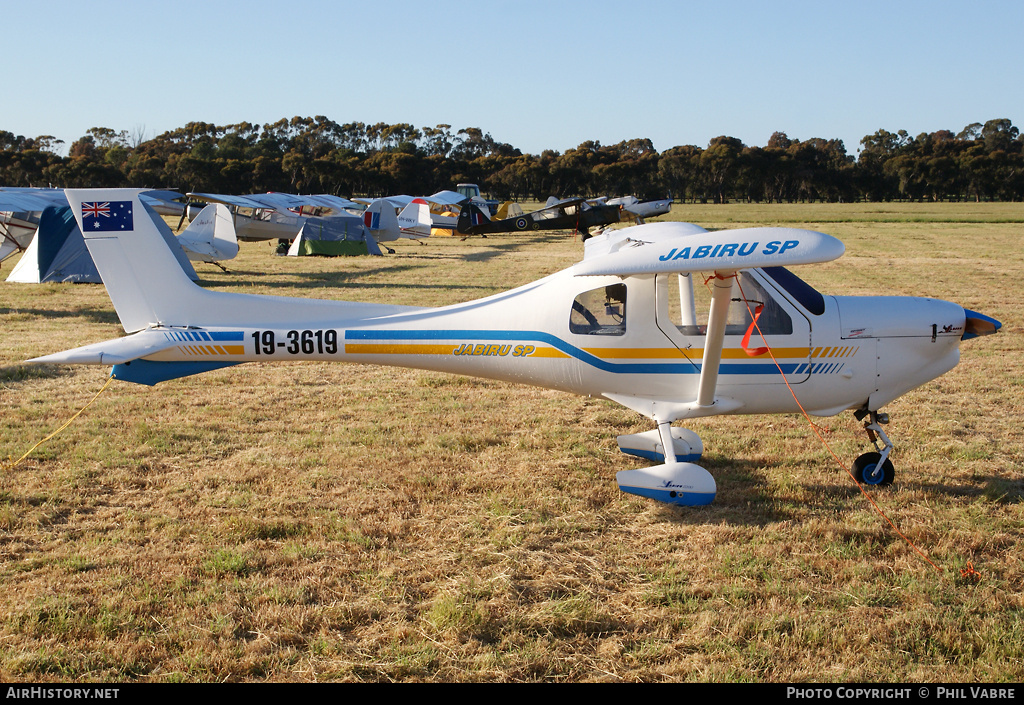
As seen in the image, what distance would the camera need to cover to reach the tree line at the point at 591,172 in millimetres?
88438

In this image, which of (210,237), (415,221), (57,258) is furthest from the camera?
(415,221)

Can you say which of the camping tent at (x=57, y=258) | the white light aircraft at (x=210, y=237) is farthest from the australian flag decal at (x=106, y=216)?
the white light aircraft at (x=210, y=237)

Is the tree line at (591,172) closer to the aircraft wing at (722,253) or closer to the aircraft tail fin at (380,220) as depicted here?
the aircraft tail fin at (380,220)

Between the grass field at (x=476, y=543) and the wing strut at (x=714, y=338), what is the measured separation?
81 cm

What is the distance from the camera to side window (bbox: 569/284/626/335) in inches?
224

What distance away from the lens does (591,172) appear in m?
96.1

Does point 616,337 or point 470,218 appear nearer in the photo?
point 616,337

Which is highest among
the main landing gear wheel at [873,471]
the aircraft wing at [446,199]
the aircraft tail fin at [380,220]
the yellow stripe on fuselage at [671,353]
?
the aircraft wing at [446,199]

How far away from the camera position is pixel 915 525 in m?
4.96

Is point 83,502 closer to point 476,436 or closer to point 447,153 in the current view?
point 476,436

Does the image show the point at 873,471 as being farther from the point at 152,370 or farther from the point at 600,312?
the point at 152,370

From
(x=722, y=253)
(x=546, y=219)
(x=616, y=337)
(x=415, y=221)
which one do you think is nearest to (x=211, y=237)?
(x=415, y=221)

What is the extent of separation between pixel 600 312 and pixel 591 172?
9368 centimetres

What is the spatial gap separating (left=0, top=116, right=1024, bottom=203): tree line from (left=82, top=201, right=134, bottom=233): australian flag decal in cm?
A: 8709
